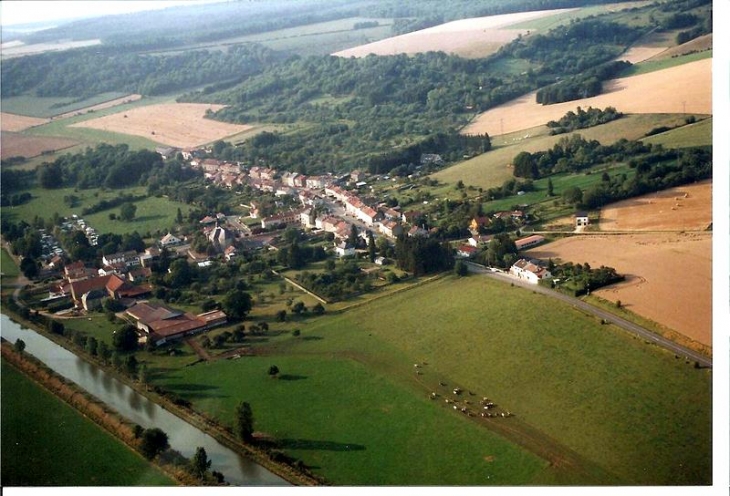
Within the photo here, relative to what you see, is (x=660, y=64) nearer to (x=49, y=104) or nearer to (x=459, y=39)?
(x=459, y=39)

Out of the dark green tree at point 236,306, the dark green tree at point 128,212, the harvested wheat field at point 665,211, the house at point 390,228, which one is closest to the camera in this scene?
the dark green tree at point 236,306

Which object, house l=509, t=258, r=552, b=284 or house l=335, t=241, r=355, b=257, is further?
house l=335, t=241, r=355, b=257

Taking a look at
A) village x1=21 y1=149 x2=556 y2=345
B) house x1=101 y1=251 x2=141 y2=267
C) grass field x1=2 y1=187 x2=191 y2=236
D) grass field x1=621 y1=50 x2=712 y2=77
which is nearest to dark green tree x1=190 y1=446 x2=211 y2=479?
village x1=21 y1=149 x2=556 y2=345

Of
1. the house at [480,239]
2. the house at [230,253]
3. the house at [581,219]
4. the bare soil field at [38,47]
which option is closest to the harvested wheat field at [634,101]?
the house at [581,219]

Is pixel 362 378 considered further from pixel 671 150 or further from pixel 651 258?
pixel 671 150

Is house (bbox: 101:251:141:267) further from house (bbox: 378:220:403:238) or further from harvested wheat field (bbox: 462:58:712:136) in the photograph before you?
harvested wheat field (bbox: 462:58:712:136)

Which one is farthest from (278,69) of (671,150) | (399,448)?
(399,448)

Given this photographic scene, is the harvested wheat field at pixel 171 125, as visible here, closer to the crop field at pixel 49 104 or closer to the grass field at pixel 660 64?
the crop field at pixel 49 104
